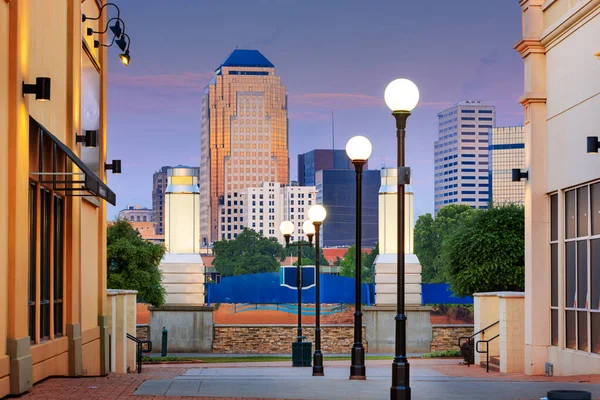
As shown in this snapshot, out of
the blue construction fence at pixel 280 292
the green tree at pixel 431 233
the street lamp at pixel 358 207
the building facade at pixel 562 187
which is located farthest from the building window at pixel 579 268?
the green tree at pixel 431 233

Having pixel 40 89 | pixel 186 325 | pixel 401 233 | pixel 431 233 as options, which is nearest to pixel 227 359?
pixel 186 325

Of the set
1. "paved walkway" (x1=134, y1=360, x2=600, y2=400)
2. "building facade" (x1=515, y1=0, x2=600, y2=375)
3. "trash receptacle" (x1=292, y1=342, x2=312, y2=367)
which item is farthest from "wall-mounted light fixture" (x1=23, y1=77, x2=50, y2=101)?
"trash receptacle" (x1=292, y1=342, x2=312, y2=367)

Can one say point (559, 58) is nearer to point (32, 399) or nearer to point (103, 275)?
point (103, 275)

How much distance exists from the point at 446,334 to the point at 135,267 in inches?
519

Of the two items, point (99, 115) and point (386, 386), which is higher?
point (99, 115)

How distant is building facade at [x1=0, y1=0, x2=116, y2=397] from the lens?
568 inches

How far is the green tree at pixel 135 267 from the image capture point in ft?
137

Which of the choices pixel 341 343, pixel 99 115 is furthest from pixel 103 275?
pixel 341 343

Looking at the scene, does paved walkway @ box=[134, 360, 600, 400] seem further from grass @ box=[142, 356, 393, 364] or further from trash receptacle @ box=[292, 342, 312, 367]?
grass @ box=[142, 356, 393, 364]

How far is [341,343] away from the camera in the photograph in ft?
145

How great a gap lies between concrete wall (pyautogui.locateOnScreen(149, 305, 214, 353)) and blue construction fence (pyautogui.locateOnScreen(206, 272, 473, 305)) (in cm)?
635

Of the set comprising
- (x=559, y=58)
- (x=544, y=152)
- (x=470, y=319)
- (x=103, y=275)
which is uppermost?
(x=559, y=58)

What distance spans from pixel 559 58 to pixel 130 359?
1403cm

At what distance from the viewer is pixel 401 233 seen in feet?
44.8
